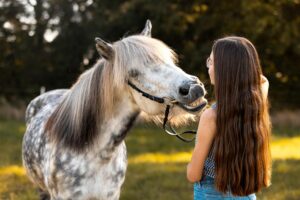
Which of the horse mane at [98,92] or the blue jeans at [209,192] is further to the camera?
the horse mane at [98,92]

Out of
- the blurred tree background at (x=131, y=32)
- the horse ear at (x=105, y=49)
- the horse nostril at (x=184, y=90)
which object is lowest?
the blurred tree background at (x=131, y=32)

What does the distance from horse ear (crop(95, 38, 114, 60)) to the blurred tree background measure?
1006 centimetres

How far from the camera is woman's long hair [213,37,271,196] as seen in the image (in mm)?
2436

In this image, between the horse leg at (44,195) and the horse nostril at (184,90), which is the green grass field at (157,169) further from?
the horse nostril at (184,90)

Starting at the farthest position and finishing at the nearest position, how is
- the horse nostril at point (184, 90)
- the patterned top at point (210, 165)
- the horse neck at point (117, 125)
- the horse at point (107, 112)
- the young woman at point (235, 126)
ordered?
1. the horse neck at point (117, 125)
2. the horse at point (107, 112)
3. the horse nostril at point (184, 90)
4. the patterned top at point (210, 165)
5. the young woman at point (235, 126)

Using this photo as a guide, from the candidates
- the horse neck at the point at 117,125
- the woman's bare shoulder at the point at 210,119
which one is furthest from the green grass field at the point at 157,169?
the woman's bare shoulder at the point at 210,119

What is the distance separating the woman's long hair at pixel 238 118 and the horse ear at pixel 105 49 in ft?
2.72

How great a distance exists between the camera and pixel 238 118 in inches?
96.6

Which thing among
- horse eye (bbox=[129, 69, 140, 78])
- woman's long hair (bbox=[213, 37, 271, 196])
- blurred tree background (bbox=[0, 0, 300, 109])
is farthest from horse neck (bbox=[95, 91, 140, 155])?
blurred tree background (bbox=[0, 0, 300, 109])

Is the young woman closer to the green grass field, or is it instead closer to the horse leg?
the horse leg

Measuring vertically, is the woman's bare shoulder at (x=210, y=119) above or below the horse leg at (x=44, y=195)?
above

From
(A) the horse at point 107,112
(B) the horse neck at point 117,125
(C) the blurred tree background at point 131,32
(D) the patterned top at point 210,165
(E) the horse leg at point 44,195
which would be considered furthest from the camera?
(C) the blurred tree background at point 131,32

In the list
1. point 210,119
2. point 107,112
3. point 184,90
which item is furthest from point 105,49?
point 210,119

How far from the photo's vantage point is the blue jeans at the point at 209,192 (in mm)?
2615
